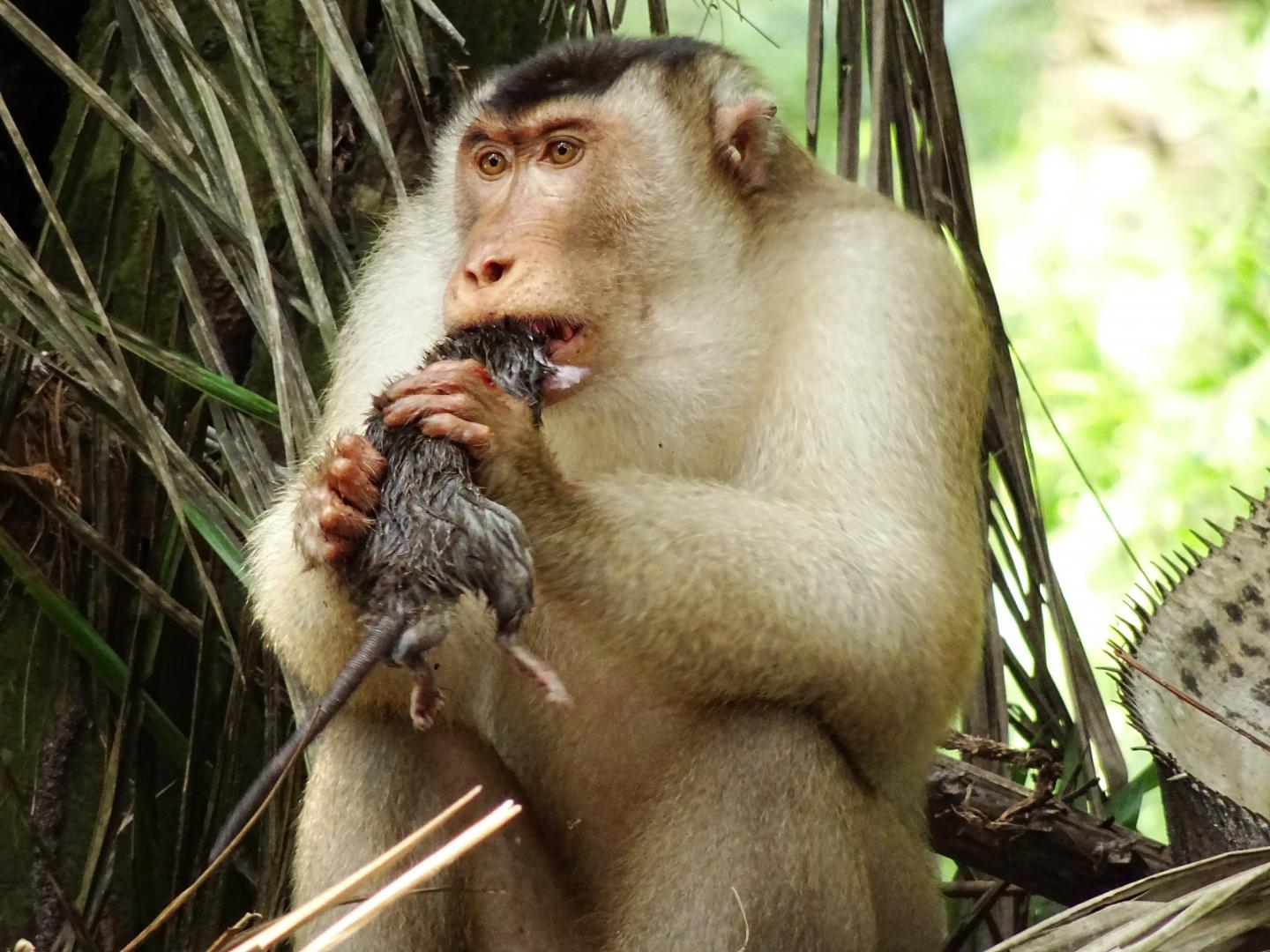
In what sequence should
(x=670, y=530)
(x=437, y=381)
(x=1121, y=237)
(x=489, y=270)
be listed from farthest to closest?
(x=1121, y=237), (x=489, y=270), (x=670, y=530), (x=437, y=381)

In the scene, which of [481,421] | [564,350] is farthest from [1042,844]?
[481,421]

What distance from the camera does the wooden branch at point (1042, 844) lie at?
4.02 meters

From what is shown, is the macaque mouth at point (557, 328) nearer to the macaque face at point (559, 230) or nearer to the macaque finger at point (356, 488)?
the macaque face at point (559, 230)

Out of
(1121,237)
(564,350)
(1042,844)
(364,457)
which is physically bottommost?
(1042,844)

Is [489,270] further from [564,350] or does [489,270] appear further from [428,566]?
[428,566]

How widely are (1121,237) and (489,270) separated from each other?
820 cm

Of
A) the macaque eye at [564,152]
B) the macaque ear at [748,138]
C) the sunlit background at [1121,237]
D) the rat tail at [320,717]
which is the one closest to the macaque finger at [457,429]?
the rat tail at [320,717]

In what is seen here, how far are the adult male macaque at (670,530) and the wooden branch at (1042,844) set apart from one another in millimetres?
308

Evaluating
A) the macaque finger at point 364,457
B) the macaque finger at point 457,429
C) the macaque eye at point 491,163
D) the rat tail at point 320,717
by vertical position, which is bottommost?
the rat tail at point 320,717

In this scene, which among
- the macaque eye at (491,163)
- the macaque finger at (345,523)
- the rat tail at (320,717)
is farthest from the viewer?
the macaque eye at (491,163)

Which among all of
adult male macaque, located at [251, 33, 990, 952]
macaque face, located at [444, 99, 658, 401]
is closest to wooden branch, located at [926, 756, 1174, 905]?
adult male macaque, located at [251, 33, 990, 952]

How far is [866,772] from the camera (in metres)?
3.63

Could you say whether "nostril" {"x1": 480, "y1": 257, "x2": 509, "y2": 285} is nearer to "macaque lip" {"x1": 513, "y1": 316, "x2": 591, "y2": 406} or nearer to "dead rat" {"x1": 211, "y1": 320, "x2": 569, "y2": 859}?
"macaque lip" {"x1": 513, "y1": 316, "x2": 591, "y2": 406}

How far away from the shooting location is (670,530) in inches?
136
